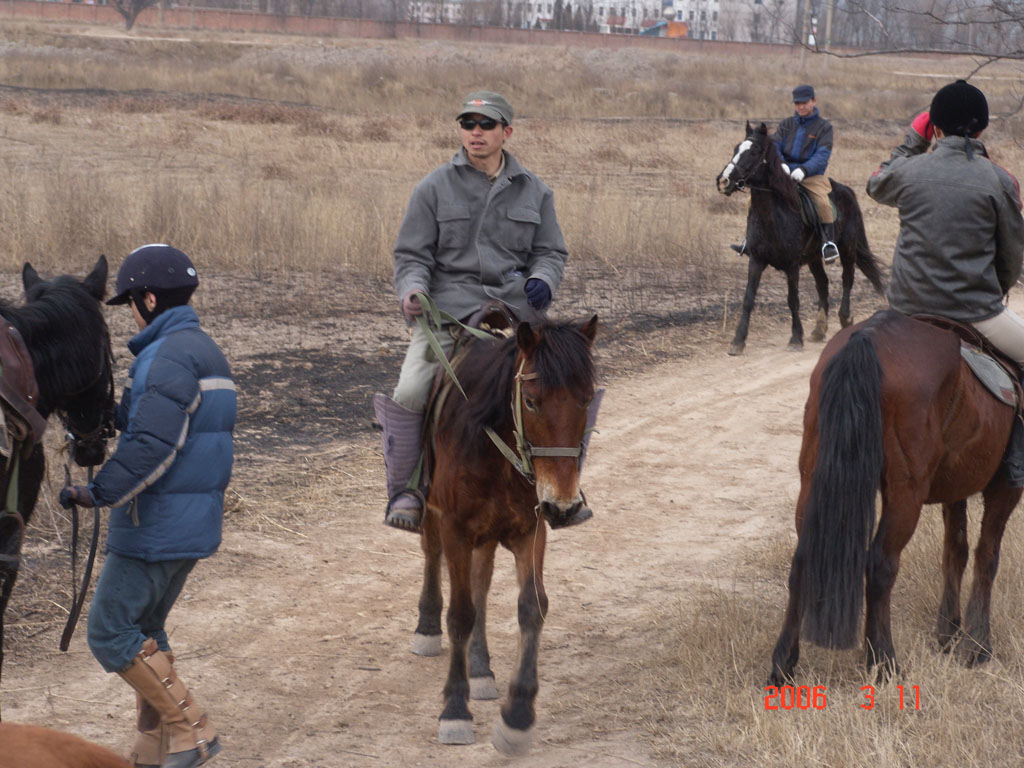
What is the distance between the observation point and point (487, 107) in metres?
4.83

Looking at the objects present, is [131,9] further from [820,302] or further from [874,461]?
[874,461]

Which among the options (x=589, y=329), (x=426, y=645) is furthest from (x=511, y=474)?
(x=426, y=645)

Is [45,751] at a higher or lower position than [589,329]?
→ lower

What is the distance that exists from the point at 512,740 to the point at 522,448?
46.3 inches

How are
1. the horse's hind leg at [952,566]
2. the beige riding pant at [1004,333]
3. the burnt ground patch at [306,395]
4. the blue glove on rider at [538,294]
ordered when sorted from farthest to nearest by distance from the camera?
1. the burnt ground patch at [306,395]
2. the horse's hind leg at [952,566]
3. the beige riding pant at [1004,333]
4. the blue glove on rider at [538,294]

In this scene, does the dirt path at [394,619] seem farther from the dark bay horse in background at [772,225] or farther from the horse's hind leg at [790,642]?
the dark bay horse in background at [772,225]

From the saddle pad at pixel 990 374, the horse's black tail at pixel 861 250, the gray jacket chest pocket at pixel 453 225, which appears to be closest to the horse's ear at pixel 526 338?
the gray jacket chest pocket at pixel 453 225

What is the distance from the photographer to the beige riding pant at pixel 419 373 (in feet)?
15.5

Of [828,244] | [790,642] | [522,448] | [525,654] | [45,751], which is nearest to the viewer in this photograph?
[45,751]

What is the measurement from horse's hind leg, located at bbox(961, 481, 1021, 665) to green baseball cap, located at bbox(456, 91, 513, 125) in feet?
9.19

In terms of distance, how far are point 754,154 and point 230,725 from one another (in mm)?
9112

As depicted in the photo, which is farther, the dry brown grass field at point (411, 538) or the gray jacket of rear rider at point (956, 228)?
the gray jacket of rear rider at point (956, 228)

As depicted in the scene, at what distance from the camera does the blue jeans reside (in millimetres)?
3799

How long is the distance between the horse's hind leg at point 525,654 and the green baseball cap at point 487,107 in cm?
178
